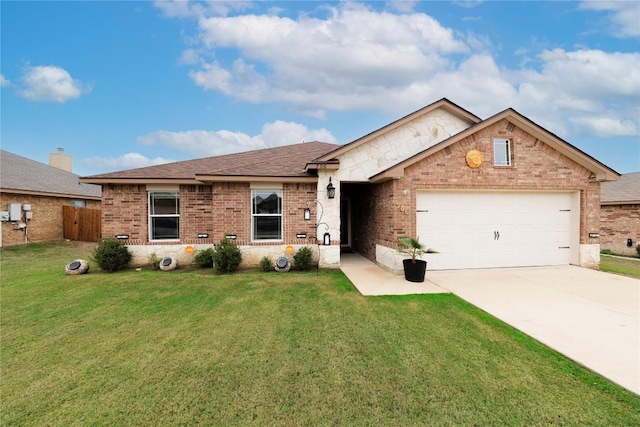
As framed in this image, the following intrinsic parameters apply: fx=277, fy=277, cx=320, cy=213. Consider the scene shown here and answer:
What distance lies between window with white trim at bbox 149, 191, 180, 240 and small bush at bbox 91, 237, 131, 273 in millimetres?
996

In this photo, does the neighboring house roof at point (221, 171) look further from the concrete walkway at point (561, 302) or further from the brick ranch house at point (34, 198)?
the brick ranch house at point (34, 198)

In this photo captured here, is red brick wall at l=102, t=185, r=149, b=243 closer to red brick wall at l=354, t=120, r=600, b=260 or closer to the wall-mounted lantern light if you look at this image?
the wall-mounted lantern light

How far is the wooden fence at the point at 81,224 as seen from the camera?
17.1m

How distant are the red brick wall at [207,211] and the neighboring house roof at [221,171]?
401mm

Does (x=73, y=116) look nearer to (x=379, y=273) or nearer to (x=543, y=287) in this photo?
(x=379, y=273)

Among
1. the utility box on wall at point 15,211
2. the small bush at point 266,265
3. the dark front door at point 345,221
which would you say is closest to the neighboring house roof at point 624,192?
the dark front door at point 345,221

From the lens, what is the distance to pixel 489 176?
29.2 feet

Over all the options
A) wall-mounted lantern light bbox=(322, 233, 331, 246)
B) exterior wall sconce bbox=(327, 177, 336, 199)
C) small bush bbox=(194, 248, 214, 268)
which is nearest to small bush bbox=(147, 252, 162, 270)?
small bush bbox=(194, 248, 214, 268)

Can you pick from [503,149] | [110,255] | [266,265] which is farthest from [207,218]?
[503,149]

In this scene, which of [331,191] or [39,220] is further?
[39,220]

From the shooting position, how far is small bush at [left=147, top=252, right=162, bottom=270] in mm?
9444

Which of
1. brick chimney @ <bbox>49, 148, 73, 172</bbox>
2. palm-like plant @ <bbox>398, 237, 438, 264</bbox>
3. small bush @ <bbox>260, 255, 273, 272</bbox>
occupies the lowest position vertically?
small bush @ <bbox>260, 255, 273, 272</bbox>

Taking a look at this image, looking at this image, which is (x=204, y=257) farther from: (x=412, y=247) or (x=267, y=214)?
(x=412, y=247)

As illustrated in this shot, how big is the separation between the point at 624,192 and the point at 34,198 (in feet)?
107
